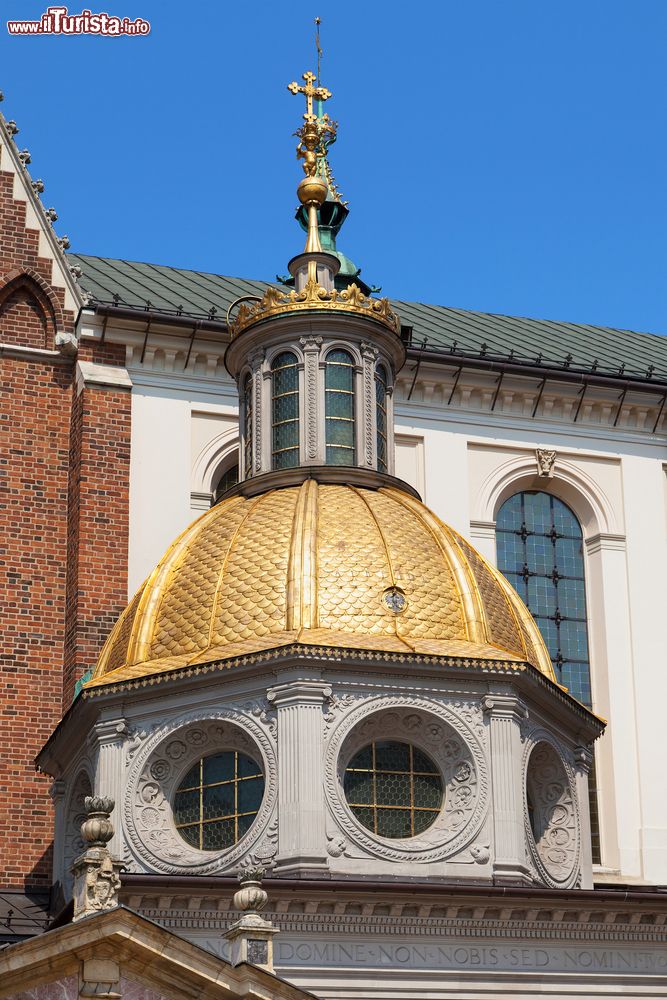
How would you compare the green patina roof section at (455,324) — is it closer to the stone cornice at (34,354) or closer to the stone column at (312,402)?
the stone cornice at (34,354)

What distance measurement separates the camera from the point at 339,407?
33.3m

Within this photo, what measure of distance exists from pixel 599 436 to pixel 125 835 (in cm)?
1547

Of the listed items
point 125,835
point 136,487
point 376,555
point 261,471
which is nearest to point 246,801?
point 125,835

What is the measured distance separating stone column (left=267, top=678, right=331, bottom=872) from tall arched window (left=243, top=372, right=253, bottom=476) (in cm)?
611

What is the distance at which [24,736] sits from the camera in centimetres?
3547

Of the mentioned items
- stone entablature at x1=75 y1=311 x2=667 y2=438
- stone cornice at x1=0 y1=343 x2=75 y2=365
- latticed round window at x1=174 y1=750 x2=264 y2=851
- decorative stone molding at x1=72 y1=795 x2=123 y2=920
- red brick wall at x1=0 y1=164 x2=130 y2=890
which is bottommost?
decorative stone molding at x1=72 y1=795 x2=123 y2=920

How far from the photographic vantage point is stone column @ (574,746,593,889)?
99.5 feet

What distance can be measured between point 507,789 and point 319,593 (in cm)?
354

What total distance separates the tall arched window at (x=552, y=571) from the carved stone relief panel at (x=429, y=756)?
10202mm

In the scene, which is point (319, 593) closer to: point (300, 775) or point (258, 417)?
point (300, 775)

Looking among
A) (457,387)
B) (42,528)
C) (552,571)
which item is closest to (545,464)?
(552,571)

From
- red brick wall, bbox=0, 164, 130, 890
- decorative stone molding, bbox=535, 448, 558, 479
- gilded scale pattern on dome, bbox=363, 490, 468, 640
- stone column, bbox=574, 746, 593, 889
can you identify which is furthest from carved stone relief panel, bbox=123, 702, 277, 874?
decorative stone molding, bbox=535, 448, 558, 479

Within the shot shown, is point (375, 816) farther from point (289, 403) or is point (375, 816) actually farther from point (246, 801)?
point (289, 403)

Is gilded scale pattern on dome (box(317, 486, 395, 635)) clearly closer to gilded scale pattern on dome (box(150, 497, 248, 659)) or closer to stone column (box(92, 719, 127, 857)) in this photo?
gilded scale pattern on dome (box(150, 497, 248, 659))
